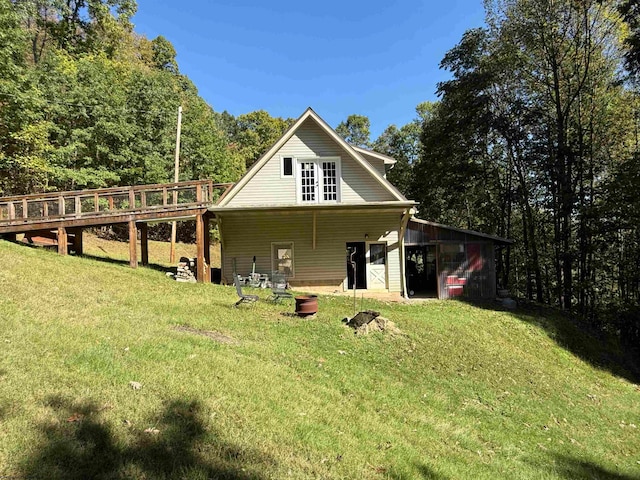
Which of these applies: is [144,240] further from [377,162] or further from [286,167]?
[377,162]

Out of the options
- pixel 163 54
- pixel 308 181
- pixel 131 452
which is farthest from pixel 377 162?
pixel 163 54

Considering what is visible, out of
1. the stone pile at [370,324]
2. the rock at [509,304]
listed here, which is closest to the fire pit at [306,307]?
the stone pile at [370,324]

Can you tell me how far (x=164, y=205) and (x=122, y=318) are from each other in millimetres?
8413

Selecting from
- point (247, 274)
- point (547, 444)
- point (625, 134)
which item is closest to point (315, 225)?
point (247, 274)

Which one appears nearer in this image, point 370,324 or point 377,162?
point 370,324

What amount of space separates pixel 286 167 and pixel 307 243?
3370 mm

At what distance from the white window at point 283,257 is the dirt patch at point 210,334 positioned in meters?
8.81

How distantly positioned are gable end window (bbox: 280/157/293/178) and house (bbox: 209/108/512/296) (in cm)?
4

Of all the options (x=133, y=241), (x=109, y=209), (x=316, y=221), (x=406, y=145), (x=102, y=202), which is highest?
(x=406, y=145)

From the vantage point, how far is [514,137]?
21.5 metres

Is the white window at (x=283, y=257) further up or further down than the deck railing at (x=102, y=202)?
further down

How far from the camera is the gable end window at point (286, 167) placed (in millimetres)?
16188

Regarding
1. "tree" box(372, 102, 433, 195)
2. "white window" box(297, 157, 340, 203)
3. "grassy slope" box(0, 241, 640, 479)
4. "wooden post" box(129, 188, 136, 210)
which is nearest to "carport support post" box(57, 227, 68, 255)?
"wooden post" box(129, 188, 136, 210)

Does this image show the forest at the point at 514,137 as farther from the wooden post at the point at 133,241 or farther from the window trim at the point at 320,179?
the window trim at the point at 320,179
